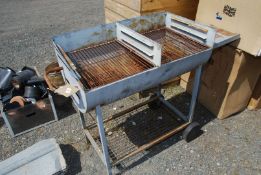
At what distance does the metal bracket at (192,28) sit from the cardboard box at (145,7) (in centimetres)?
44

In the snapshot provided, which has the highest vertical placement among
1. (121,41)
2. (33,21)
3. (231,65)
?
(121,41)

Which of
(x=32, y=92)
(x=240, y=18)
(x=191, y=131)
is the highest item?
(x=240, y=18)

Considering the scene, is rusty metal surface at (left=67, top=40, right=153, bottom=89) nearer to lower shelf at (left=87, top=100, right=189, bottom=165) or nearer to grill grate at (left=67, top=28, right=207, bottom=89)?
grill grate at (left=67, top=28, right=207, bottom=89)

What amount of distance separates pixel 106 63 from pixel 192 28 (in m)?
0.97

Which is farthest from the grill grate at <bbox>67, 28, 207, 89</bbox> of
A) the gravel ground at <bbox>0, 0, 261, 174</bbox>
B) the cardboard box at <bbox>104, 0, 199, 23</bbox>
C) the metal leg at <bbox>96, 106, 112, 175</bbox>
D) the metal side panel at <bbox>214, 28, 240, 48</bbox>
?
the gravel ground at <bbox>0, 0, 261, 174</bbox>

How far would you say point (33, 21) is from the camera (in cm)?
688

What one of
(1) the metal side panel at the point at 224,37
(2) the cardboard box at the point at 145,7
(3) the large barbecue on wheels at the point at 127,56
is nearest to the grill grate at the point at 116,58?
(3) the large barbecue on wheels at the point at 127,56

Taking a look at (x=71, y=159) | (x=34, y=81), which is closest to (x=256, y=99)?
(x=71, y=159)

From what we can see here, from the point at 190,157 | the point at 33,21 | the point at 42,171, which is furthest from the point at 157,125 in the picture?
the point at 33,21

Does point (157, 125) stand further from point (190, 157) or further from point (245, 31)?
point (245, 31)

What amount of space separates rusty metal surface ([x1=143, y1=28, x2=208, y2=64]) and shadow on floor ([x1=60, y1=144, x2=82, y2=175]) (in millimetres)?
1539

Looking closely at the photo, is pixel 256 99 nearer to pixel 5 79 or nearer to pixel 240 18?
pixel 240 18

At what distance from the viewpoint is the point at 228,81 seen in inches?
114

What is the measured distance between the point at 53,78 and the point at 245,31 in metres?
2.35
